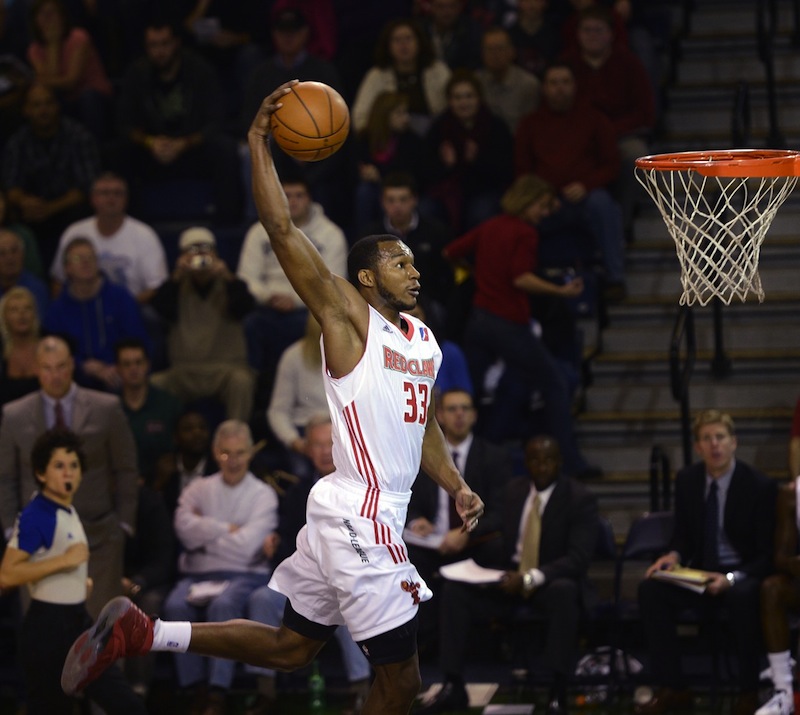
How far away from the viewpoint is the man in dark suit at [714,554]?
29.7 ft

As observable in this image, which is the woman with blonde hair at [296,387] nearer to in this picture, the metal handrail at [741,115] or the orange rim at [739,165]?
the metal handrail at [741,115]

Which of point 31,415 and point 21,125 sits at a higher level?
point 21,125

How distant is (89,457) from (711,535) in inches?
147

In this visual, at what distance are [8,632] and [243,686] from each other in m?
1.77

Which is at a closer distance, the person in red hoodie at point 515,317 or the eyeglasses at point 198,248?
the person in red hoodie at point 515,317

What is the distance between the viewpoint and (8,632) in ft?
34.9

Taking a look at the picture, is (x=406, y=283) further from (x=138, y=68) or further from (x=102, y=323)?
(x=138, y=68)

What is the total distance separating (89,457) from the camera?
9.52m

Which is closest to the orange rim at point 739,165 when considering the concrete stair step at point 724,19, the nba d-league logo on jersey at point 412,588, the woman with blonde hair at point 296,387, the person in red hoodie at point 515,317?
the nba d-league logo on jersey at point 412,588

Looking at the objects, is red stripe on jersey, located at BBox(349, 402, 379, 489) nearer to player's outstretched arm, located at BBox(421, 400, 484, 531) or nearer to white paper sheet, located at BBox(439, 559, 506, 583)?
player's outstretched arm, located at BBox(421, 400, 484, 531)

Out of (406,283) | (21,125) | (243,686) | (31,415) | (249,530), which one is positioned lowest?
(243,686)

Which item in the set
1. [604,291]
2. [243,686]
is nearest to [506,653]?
[243,686]

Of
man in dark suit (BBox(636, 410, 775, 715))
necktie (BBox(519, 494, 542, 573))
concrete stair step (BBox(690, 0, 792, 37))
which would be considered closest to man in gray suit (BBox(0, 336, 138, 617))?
necktie (BBox(519, 494, 542, 573))

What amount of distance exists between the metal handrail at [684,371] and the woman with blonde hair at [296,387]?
2331 millimetres
